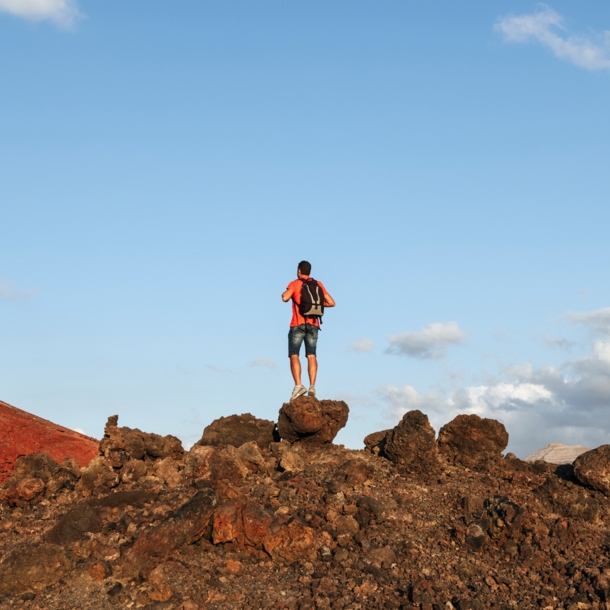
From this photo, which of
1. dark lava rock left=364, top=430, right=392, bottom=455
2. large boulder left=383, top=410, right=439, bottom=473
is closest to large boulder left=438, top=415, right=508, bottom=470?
large boulder left=383, top=410, right=439, bottom=473

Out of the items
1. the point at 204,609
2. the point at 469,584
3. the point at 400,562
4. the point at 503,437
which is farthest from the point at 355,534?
the point at 503,437

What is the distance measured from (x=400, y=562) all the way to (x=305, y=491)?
223 cm

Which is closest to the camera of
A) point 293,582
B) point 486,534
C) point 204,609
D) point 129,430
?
point 204,609

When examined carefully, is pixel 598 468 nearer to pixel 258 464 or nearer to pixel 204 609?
pixel 258 464

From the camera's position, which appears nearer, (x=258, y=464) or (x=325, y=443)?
(x=258, y=464)

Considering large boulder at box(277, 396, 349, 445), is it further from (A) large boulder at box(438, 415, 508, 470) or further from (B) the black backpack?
(A) large boulder at box(438, 415, 508, 470)

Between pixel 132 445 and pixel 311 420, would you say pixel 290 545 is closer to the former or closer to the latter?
pixel 311 420

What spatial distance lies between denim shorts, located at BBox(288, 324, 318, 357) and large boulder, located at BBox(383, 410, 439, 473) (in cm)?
254

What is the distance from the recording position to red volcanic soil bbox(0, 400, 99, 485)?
594 inches

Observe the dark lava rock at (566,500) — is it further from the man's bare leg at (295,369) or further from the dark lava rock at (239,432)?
the dark lava rock at (239,432)

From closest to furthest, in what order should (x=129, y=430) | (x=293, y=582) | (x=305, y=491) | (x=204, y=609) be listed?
1. (x=204, y=609)
2. (x=293, y=582)
3. (x=305, y=491)
4. (x=129, y=430)

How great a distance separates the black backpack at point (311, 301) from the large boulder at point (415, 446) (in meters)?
2.89

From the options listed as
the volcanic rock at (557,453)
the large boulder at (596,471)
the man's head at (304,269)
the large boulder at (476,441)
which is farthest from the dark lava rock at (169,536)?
the volcanic rock at (557,453)

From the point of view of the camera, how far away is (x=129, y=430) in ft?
48.4
